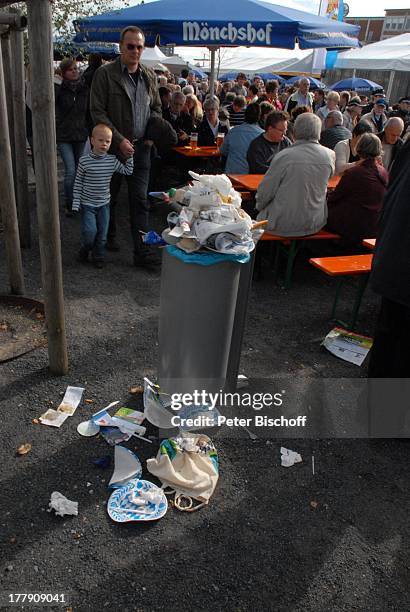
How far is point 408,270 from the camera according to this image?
2672 millimetres

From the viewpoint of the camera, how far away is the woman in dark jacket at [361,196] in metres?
4.93

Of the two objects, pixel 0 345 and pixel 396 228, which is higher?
pixel 396 228

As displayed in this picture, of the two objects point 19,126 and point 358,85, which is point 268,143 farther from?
point 358,85

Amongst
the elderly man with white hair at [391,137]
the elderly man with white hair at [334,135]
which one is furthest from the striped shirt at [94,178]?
the elderly man with white hair at [391,137]

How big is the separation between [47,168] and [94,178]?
6.31 ft

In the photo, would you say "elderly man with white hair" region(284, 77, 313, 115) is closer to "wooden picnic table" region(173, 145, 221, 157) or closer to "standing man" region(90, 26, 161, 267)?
"wooden picnic table" region(173, 145, 221, 157)

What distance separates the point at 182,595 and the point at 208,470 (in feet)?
2.32

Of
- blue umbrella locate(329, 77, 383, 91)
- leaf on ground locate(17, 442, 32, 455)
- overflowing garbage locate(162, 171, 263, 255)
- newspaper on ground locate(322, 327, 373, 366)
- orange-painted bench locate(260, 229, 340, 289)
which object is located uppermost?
blue umbrella locate(329, 77, 383, 91)

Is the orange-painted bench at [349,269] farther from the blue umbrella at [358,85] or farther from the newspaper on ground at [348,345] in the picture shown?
the blue umbrella at [358,85]

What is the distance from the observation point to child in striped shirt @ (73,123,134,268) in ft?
15.0

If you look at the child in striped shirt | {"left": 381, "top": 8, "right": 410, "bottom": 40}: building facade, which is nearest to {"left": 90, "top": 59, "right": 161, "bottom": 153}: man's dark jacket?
the child in striped shirt

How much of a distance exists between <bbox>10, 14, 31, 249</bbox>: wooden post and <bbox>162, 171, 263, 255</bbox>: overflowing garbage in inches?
106

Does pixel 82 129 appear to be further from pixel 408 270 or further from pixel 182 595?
pixel 182 595

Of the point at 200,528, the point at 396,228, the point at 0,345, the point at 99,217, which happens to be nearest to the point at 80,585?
the point at 200,528
